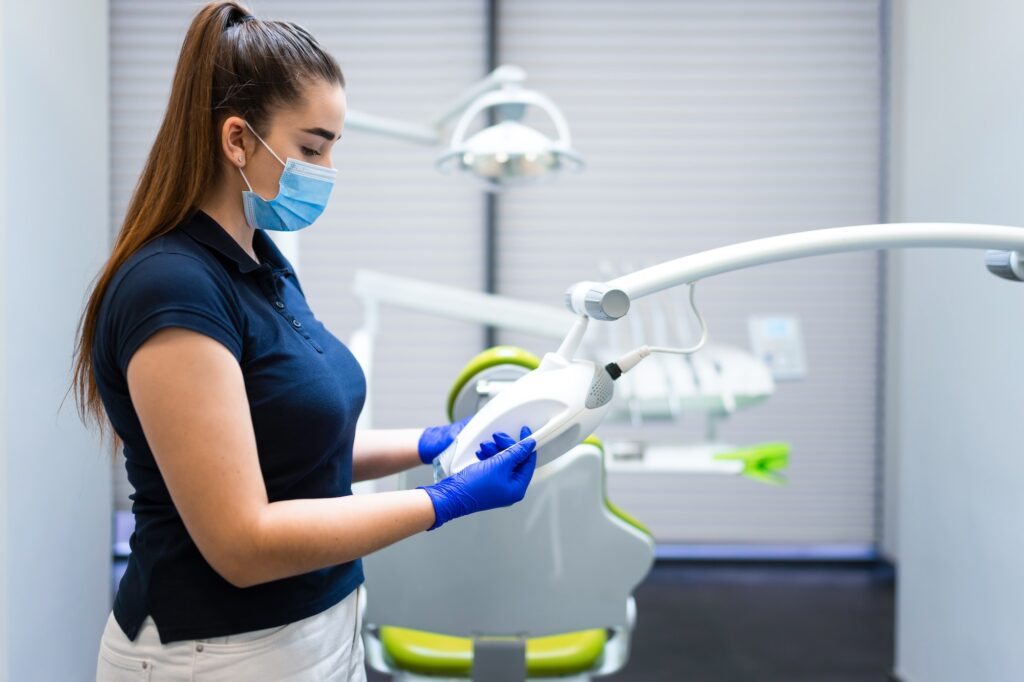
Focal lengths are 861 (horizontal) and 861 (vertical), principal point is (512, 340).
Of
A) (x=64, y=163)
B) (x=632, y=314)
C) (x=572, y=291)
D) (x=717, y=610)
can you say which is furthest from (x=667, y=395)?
(x=64, y=163)

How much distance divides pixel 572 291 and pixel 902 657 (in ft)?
6.54

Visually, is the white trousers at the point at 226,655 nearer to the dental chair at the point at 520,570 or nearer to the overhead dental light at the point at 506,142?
the dental chair at the point at 520,570

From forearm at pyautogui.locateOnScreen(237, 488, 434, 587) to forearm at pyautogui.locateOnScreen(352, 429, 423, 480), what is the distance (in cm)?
36

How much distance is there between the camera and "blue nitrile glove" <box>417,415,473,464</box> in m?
1.36

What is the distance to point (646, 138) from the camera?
3580mm

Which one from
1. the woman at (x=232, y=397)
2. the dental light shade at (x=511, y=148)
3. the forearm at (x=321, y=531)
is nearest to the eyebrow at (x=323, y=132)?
the woman at (x=232, y=397)

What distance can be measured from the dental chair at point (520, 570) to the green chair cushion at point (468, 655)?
89 mm

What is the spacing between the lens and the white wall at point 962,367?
192 cm

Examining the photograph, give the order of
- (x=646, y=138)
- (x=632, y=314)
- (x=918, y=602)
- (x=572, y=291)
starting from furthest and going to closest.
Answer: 1. (x=646, y=138)
2. (x=632, y=314)
3. (x=918, y=602)
4. (x=572, y=291)

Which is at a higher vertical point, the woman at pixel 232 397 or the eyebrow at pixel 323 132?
the eyebrow at pixel 323 132

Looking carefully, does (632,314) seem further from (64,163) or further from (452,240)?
(64,163)

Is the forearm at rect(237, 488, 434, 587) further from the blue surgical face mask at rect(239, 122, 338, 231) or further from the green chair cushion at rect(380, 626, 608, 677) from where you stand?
the green chair cushion at rect(380, 626, 608, 677)

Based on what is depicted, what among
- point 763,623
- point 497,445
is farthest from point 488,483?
point 763,623

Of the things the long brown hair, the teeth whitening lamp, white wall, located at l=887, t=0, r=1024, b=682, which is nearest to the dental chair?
the teeth whitening lamp
